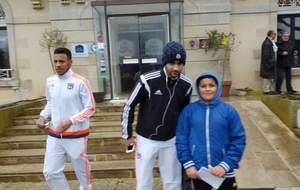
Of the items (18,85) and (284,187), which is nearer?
(284,187)

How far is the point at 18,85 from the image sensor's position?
10172 mm

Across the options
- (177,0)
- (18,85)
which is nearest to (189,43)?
(177,0)

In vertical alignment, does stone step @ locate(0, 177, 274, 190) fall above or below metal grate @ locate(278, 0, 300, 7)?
below

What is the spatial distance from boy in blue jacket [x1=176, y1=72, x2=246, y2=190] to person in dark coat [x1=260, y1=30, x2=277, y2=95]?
6.15 metres

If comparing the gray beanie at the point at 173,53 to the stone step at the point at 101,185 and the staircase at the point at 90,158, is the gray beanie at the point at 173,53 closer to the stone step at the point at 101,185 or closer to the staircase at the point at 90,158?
the staircase at the point at 90,158

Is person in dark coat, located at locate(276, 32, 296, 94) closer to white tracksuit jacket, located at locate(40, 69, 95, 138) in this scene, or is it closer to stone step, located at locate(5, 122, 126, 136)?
stone step, located at locate(5, 122, 126, 136)

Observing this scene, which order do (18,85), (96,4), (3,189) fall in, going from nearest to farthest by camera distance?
1. (3,189)
2. (96,4)
3. (18,85)

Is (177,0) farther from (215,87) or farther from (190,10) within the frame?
(215,87)

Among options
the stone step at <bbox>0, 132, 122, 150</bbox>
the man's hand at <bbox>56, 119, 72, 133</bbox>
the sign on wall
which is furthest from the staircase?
the sign on wall

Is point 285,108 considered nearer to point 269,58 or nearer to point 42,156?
point 269,58

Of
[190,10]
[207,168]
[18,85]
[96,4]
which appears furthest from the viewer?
[18,85]

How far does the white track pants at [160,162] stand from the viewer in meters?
3.13

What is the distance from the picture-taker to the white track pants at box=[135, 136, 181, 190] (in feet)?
10.3

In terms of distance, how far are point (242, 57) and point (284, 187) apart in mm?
6116
